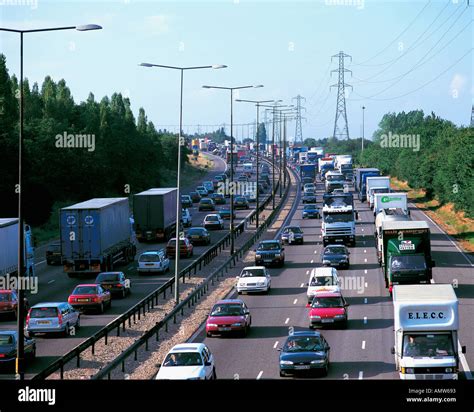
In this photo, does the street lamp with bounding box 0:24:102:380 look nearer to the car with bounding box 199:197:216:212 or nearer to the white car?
the white car

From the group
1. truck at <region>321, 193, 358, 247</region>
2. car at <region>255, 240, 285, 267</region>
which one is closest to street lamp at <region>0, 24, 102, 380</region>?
car at <region>255, 240, 285, 267</region>

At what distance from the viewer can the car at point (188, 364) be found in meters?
24.3

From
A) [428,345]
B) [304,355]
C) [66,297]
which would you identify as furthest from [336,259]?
[428,345]

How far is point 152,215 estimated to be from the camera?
241 ft

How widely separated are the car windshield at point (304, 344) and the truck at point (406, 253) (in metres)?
15.7

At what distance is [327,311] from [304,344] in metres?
8.49

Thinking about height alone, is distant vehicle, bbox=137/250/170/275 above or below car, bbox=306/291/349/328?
below

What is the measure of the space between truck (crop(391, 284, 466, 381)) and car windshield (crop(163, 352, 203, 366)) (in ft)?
16.4

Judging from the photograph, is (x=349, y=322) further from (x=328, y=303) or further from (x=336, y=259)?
(x=336, y=259)

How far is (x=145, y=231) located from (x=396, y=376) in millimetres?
48569

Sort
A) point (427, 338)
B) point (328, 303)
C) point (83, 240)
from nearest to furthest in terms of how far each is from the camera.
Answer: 1. point (427, 338)
2. point (328, 303)
3. point (83, 240)

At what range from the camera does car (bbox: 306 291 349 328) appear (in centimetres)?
3628

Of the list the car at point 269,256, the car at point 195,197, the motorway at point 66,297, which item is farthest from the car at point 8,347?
the car at point 195,197
